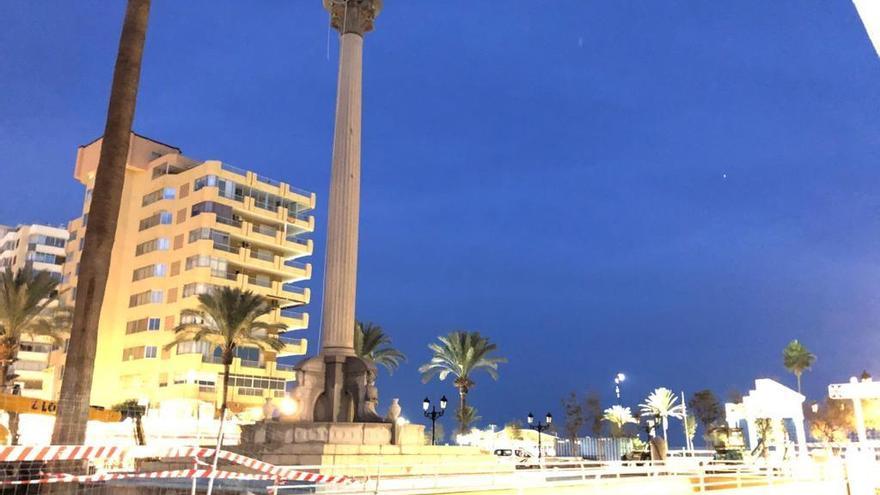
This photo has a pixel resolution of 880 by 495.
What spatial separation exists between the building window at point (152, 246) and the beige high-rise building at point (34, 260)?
15600mm

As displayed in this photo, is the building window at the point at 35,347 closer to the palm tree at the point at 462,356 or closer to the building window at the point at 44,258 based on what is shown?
the building window at the point at 44,258

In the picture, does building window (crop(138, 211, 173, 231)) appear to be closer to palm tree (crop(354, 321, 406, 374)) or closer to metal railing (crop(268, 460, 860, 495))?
palm tree (crop(354, 321, 406, 374))

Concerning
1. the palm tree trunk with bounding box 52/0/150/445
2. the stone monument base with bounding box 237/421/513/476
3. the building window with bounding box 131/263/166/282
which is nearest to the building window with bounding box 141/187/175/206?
the building window with bounding box 131/263/166/282

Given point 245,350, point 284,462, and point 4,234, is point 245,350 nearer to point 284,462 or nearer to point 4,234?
point 284,462

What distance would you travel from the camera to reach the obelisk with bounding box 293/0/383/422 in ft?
97.7

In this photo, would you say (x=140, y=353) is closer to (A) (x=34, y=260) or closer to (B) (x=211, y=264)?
(B) (x=211, y=264)

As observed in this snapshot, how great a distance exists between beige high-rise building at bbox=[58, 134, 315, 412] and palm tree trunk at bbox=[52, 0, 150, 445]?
1869 inches

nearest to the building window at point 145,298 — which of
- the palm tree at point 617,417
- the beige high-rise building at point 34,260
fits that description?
the beige high-rise building at point 34,260

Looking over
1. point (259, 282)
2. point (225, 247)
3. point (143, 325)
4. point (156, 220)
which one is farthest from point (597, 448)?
point (156, 220)

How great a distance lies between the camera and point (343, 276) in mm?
31859

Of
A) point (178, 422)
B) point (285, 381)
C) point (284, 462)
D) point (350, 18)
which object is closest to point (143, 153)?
point (285, 381)

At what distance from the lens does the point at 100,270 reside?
14.8m

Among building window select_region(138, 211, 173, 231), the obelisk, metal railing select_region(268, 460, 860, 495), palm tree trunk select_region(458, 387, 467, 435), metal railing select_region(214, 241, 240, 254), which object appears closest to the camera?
metal railing select_region(268, 460, 860, 495)

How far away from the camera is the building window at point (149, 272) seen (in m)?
67.6
